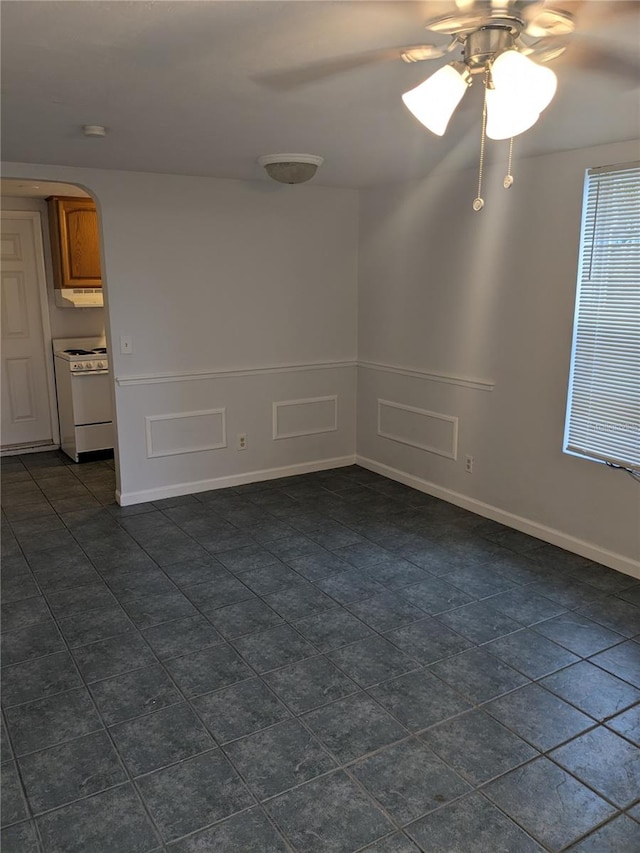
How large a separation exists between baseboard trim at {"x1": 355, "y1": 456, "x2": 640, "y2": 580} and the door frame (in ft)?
10.1

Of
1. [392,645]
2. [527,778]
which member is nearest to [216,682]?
[392,645]

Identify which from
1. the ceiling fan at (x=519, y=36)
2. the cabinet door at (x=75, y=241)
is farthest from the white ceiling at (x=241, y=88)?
the cabinet door at (x=75, y=241)

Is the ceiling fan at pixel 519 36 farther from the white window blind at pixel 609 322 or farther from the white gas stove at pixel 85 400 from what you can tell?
the white gas stove at pixel 85 400

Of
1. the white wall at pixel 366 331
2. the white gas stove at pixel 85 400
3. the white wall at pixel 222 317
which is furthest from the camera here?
the white gas stove at pixel 85 400

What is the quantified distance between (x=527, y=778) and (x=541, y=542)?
1.99 m

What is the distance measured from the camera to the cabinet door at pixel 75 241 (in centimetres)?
553

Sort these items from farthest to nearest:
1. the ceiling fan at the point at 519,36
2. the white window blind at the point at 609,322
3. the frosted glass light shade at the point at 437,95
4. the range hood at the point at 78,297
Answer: the range hood at the point at 78,297 < the white window blind at the point at 609,322 < the frosted glass light shade at the point at 437,95 < the ceiling fan at the point at 519,36

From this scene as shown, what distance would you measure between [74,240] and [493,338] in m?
3.73

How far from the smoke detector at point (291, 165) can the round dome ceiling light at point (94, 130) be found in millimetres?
917

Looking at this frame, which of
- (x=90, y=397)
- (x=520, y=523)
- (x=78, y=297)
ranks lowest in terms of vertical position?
(x=520, y=523)

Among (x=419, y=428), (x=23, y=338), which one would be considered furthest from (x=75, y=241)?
(x=419, y=428)

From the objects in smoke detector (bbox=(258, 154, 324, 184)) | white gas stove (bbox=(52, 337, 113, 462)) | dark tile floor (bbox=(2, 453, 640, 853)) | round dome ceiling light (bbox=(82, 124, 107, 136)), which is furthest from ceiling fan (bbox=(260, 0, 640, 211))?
white gas stove (bbox=(52, 337, 113, 462))

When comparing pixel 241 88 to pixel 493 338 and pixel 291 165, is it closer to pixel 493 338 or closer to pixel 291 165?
pixel 291 165

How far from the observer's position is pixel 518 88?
172 cm
